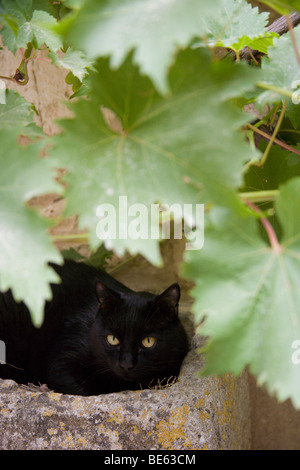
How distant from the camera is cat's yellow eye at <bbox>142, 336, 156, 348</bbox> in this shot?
1388 millimetres

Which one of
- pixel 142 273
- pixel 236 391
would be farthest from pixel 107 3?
pixel 142 273

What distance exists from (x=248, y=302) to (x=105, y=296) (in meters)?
0.87

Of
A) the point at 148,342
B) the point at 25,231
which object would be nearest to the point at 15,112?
the point at 25,231

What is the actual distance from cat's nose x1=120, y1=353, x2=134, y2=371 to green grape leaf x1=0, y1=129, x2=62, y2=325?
83 cm

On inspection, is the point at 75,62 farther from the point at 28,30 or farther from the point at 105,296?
the point at 105,296

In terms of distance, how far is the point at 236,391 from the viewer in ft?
4.66

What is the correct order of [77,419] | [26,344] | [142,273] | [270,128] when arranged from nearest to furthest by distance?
[77,419], [270,128], [26,344], [142,273]

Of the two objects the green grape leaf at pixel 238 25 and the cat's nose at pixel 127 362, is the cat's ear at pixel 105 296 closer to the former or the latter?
the cat's nose at pixel 127 362

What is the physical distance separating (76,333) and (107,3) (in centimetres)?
121

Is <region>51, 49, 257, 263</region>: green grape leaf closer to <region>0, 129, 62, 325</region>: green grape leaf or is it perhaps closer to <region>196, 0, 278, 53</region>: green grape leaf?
<region>0, 129, 62, 325</region>: green grape leaf

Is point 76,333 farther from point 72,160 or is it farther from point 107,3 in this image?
point 107,3

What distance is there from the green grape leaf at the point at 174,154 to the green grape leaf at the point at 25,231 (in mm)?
32

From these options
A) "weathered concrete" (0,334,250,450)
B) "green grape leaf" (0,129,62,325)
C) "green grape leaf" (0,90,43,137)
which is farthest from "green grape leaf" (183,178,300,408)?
"weathered concrete" (0,334,250,450)

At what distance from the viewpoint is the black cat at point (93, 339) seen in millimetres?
1376
